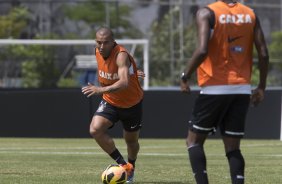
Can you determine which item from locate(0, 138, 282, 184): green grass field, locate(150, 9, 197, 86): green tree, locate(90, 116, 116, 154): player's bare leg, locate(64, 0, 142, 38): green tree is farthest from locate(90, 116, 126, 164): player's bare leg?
locate(64, 0, 142, 38): green tree

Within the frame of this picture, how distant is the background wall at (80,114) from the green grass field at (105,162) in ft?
5.23

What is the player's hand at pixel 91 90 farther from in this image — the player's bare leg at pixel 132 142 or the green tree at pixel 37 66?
the green tree at pixel 37 66

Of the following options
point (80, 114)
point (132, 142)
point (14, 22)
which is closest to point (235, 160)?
point (132, 142)

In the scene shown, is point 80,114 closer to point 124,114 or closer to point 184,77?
point 124,114

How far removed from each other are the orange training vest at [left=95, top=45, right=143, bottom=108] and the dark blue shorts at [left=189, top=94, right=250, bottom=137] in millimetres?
2821

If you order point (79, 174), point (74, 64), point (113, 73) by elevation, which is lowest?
point (74, 64)

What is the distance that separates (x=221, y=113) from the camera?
917 centimetres

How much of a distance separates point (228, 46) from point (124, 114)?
3.47 meters

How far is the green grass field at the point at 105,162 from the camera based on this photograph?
1250cm

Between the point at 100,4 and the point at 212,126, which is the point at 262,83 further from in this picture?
the point at 100,4

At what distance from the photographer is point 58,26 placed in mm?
45375

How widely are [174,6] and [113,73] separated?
3302 centimetres

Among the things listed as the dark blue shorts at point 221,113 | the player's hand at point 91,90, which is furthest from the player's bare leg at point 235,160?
the player's hand at point 91,90

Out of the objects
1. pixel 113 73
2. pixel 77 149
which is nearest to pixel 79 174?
pixel 113 73
